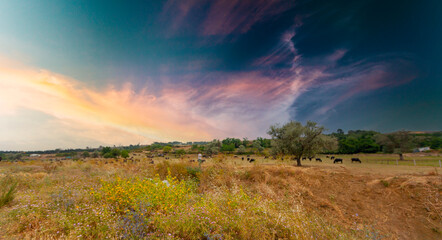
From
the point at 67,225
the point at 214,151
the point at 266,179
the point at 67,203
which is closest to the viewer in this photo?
the point at 67,225

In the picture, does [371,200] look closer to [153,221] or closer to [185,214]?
[185,214]

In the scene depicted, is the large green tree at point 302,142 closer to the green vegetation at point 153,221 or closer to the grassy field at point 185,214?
the grassy field at point 185,214

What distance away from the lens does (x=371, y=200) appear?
7.59 m

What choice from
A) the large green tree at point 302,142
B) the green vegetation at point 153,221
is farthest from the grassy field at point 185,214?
the large green tree at point 302,142

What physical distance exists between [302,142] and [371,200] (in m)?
17.0

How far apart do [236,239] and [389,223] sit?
6.28 m

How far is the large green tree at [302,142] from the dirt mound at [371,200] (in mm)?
14030

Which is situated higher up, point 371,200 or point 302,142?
point 302,142

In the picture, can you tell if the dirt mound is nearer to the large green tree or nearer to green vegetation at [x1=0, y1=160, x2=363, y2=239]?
green vegetation at [x1=0, y1=160, x2=363, y2=239]

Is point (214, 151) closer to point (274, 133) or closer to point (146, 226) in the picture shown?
point (274, 133)

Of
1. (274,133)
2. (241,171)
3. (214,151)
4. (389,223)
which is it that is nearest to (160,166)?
(241,171)

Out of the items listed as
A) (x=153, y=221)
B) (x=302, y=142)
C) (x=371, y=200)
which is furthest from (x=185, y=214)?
(x=302, y=142)

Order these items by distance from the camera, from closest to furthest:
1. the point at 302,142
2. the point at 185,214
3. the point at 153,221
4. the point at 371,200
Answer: the point at 153,221
the point at 185,214
the point at 371,200
the point at 302,142

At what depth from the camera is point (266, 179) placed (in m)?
9.73
